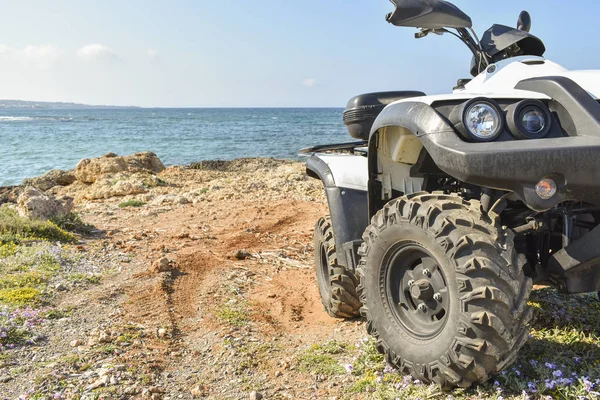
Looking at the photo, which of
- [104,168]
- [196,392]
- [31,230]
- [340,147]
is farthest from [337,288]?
[104,168]

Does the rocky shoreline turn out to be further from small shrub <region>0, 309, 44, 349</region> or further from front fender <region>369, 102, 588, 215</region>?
front fender <region>369, 102, 588, 215</region>

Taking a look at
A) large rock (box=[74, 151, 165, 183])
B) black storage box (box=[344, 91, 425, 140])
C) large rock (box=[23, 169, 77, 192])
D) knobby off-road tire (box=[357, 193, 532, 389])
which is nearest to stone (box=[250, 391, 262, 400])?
knobby off-road tire (box=[357, 193, 532, 389])

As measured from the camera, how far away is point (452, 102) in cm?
289

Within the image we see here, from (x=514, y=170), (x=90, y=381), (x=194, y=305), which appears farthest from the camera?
(x=194, y=305)

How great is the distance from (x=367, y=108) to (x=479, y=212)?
1.55 meters

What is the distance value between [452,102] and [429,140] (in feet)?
0.89

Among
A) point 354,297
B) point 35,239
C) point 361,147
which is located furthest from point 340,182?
point 35,239

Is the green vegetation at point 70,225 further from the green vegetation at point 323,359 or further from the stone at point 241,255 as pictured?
the green vegetation at point 323,359

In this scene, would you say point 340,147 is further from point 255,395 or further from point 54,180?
point 54,180

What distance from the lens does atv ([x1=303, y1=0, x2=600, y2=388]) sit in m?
2.56

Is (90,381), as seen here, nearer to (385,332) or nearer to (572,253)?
(385,332)

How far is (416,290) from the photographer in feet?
10.1

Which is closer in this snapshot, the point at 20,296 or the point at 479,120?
the point at 479,120

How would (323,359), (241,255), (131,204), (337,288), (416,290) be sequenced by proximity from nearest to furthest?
(416,290) < (323,359) < (337,288) < (241,255) < (131,204)
